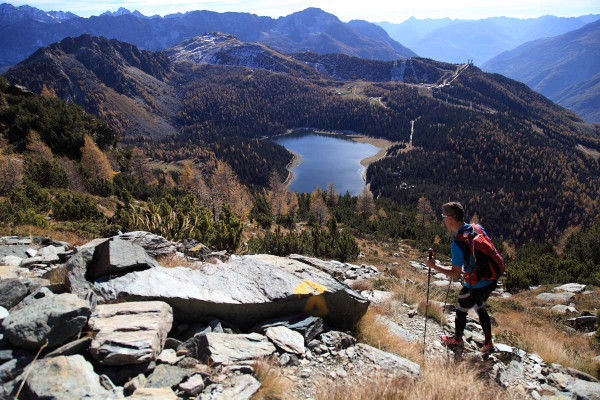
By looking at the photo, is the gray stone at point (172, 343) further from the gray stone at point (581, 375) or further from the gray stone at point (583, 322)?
the gray stone at point (583, 322)

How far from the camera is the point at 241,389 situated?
4.71 meters

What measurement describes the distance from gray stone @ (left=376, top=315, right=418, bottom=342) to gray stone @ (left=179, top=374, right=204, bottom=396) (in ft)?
16.5

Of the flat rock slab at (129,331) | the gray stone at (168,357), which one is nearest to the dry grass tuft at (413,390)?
the gray stone at (168,357)

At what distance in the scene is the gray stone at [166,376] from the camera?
4.58 metres

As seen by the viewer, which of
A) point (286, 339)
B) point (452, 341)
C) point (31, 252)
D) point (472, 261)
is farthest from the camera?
point (31, 252)

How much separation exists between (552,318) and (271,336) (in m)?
12.9

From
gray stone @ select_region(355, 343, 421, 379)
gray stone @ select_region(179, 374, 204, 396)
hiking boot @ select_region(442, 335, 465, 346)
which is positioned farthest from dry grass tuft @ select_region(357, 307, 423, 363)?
gray stone @ select_region(179, 374, 204, 396)

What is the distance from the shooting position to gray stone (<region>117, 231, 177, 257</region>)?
32.0ft

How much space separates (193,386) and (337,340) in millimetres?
3109

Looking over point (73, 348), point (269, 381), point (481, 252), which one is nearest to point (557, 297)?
point (481, 252)

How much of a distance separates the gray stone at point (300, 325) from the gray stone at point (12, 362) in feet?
11.9

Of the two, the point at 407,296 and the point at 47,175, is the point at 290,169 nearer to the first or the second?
the point at 47,175

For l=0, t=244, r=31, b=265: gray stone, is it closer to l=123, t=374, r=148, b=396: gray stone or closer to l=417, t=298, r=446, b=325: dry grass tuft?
l=123, t=374, r=148, b=396: gray stone

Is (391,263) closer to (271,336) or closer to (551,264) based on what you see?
(551,264)
